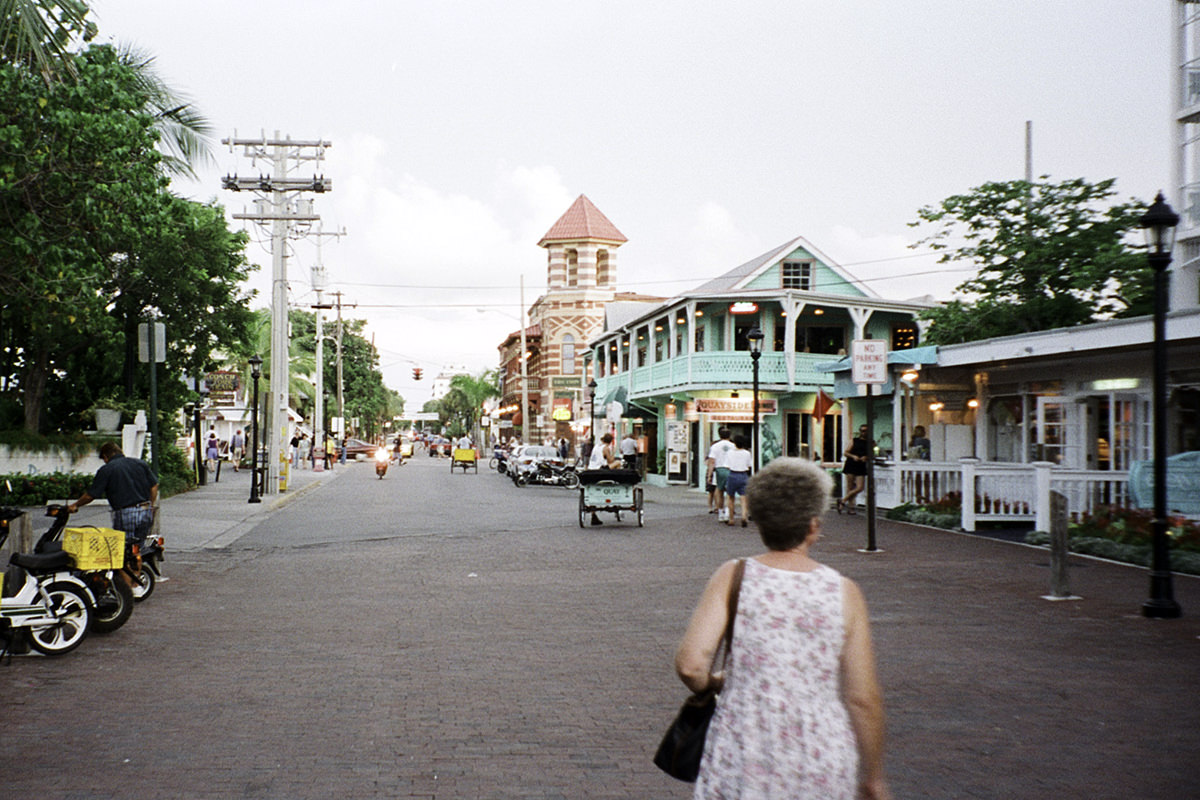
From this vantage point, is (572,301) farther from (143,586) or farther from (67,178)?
(143,586)

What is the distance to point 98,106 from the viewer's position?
46.4 feet

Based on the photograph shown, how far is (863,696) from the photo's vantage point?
3.15 m

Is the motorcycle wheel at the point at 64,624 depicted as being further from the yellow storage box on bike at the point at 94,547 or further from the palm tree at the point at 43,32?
the palm tree at the point at 43,32

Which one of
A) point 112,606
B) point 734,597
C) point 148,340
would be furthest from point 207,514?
point 734,597

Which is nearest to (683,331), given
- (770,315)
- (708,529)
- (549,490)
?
(770,315)

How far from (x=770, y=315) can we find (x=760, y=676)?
115 feet

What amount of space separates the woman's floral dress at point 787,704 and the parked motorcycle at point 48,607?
23.4 ft

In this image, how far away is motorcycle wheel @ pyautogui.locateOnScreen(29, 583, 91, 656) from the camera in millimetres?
8758

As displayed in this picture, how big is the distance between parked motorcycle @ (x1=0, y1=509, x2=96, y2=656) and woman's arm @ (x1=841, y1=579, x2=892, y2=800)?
24.2 ft

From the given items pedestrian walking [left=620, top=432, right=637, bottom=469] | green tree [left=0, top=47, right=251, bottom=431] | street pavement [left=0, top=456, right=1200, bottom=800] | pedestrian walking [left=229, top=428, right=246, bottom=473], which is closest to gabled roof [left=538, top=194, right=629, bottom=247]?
pedestrian walking [left=229, top=428, right=246, bottom=473]

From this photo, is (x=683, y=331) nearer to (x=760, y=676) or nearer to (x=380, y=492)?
(x=380, y=492)

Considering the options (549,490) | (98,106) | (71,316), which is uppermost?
(98,106)

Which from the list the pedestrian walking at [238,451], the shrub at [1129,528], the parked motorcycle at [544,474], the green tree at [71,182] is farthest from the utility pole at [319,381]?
the shrub at [1129,528]

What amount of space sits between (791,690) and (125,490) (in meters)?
9.50
